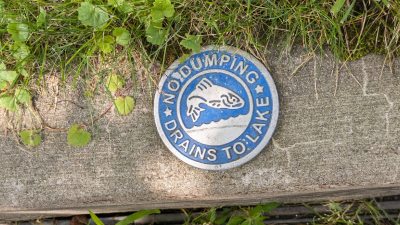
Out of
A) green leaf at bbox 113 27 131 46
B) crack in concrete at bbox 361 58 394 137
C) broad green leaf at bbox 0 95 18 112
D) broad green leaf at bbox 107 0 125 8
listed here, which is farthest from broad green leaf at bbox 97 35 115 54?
crack in concrete at bbox 361 58 394 137

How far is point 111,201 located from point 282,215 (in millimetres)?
962

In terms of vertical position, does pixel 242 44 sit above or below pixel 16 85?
above

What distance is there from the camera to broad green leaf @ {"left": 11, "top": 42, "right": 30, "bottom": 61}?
214 centimetres

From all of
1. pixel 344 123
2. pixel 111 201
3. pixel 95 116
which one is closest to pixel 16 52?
pixel 95 116

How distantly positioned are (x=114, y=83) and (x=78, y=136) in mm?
264

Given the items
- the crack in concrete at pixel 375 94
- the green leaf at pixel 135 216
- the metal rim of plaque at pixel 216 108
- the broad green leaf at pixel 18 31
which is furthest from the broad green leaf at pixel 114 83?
the crack in concrete at pixel 375 94

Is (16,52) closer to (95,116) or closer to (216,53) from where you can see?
(95,116)

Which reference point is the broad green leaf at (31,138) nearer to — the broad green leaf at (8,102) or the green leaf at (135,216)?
the broad green leaf at (8,102)

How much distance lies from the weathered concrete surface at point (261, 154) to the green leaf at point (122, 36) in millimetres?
228

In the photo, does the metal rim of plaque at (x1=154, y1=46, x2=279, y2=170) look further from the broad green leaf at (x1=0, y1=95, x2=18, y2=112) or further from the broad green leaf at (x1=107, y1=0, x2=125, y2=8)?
the broad green leaf at (x1=0, y1=95, x2=18, y2=112)

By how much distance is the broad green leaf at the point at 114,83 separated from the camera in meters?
2.14

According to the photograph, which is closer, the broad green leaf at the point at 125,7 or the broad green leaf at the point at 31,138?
the broad green leaf at the point at 125,7

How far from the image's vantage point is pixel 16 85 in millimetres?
2209

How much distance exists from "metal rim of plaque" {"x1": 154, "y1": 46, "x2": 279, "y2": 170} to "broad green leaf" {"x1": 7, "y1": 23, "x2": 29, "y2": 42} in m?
0.59
